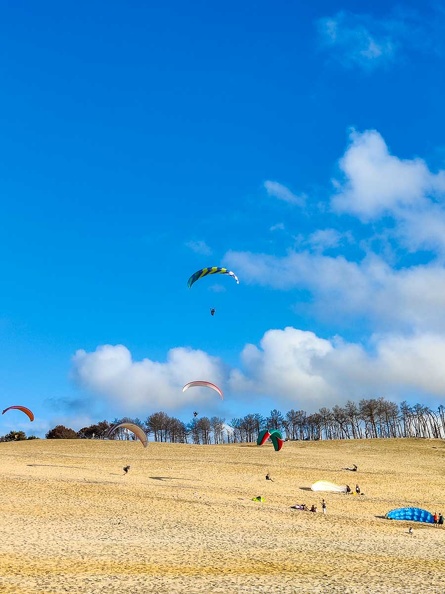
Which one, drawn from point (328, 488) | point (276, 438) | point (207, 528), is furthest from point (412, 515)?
point (276, 438)

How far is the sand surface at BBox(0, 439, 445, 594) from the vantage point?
1647 cm

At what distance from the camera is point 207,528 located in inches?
1090

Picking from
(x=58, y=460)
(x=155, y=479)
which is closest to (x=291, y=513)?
(x=155, y=479)

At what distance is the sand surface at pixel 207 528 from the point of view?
16.5m

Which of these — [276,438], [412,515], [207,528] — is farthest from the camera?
[276,438]

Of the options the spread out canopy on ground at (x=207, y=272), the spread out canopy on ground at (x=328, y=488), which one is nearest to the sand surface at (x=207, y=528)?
the spread out canopy on ground at (x=328, y=488)

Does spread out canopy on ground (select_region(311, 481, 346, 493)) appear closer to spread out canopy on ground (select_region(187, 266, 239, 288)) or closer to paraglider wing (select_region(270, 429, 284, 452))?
paraglider wing (select_region(270, 429, 284, 452))

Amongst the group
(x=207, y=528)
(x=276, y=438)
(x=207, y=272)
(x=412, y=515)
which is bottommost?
(x=412, y=515)

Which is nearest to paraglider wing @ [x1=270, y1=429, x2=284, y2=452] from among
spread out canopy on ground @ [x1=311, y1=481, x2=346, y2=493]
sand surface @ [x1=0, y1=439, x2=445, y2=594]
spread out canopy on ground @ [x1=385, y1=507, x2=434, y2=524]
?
sand surface @ [x1=0, y1=439, x2=445, y2=594]

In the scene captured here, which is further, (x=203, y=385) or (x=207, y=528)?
(x=203, y=385)

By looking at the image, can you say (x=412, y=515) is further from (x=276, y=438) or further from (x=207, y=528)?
(x=276, y=438)

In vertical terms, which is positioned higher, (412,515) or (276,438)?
(276,438)

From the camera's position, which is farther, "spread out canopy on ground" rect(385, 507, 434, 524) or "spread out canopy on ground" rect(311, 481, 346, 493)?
"spread out canopy on ground" rect(311, 481, 346, 493)

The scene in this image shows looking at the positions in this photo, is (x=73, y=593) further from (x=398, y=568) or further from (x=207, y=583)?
(x=398, y=568)
